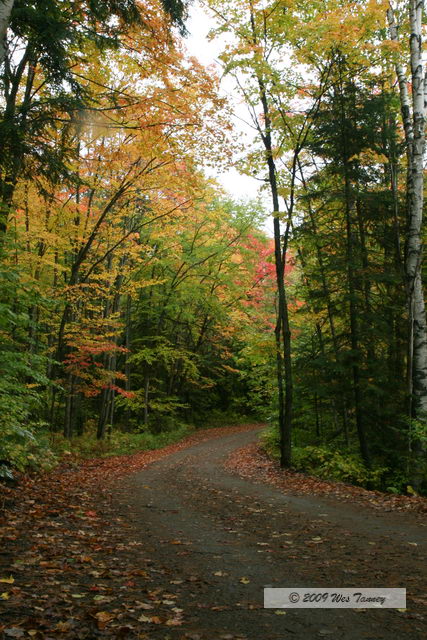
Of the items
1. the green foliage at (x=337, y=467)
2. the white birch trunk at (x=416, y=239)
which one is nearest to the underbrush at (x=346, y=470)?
the green foliage at (x=337, y=467)

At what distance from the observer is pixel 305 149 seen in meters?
14.0

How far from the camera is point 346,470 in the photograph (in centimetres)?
1131

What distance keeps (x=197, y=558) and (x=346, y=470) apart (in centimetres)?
725

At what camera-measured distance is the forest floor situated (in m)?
3.42

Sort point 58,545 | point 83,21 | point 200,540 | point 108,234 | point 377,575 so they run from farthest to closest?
1. point 108,234
2. point 83,21
3. point 200,540
4. point 58,545
5. point 377,575

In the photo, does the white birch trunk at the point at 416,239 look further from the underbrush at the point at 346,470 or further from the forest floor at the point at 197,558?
the forest floor at the point at 197,558

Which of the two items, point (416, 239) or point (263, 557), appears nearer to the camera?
point (263, 557)

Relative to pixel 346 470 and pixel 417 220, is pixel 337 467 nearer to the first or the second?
pixel 346 470

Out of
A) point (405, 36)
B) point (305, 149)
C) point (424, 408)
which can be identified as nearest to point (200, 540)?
point (424, 408)

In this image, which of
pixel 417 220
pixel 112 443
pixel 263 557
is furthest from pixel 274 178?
pixel 112 443

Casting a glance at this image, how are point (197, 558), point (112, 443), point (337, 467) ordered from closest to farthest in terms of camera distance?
point (197, 558), point (337, 467), point (112, 443)

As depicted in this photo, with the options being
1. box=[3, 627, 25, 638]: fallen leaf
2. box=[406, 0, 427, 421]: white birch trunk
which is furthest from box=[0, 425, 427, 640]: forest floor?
box=[406, 0, 427, 421]: white birch trunk

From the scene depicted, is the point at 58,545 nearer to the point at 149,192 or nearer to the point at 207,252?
the point at 149,192

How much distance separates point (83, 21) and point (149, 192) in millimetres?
8956
